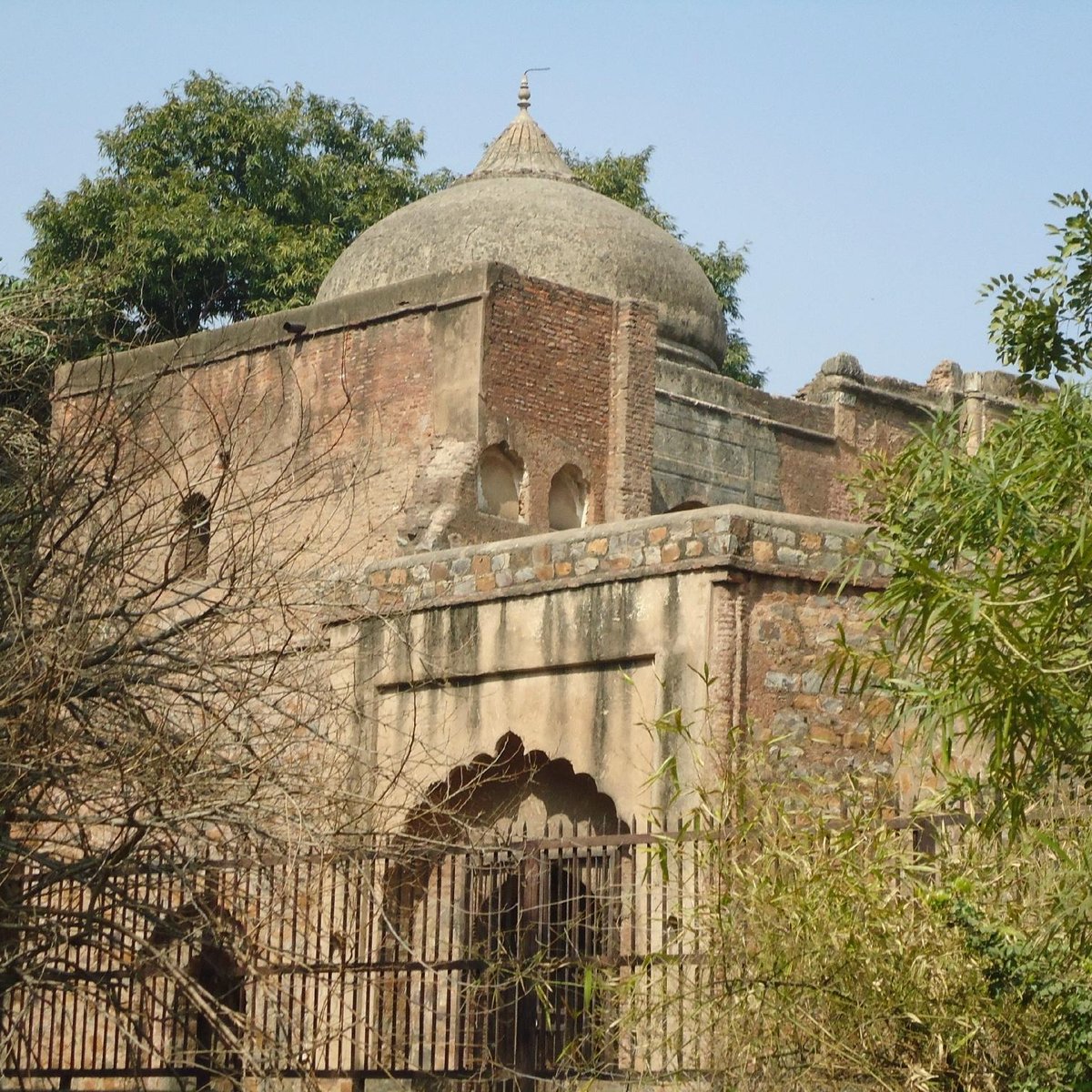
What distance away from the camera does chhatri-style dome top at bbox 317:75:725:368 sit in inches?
693

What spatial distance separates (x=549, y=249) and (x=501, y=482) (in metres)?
2.88

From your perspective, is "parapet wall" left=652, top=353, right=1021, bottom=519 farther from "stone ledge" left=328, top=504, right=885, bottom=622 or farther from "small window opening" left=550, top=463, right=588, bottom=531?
"stone ledge" left=328, top=504, right=885, bottom=622

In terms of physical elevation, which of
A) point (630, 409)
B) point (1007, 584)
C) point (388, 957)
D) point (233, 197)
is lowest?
point (388, 957)

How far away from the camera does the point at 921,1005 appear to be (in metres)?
7.20

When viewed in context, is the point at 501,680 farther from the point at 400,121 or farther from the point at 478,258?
the point at 400,121

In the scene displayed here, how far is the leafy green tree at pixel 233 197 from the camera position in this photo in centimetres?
2394

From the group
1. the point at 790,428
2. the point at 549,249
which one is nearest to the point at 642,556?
the point at 549,249

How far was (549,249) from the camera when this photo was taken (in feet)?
58.0

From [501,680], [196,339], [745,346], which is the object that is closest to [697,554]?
[501,680]

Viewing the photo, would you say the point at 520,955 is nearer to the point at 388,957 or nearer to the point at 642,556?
the point at 388,957

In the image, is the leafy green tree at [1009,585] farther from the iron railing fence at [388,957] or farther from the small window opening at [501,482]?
the small window opening at [501,482]

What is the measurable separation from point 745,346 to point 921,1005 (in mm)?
18900

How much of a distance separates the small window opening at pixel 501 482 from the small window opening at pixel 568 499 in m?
0.50

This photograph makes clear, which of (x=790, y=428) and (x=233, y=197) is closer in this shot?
(x=790, y=428)
